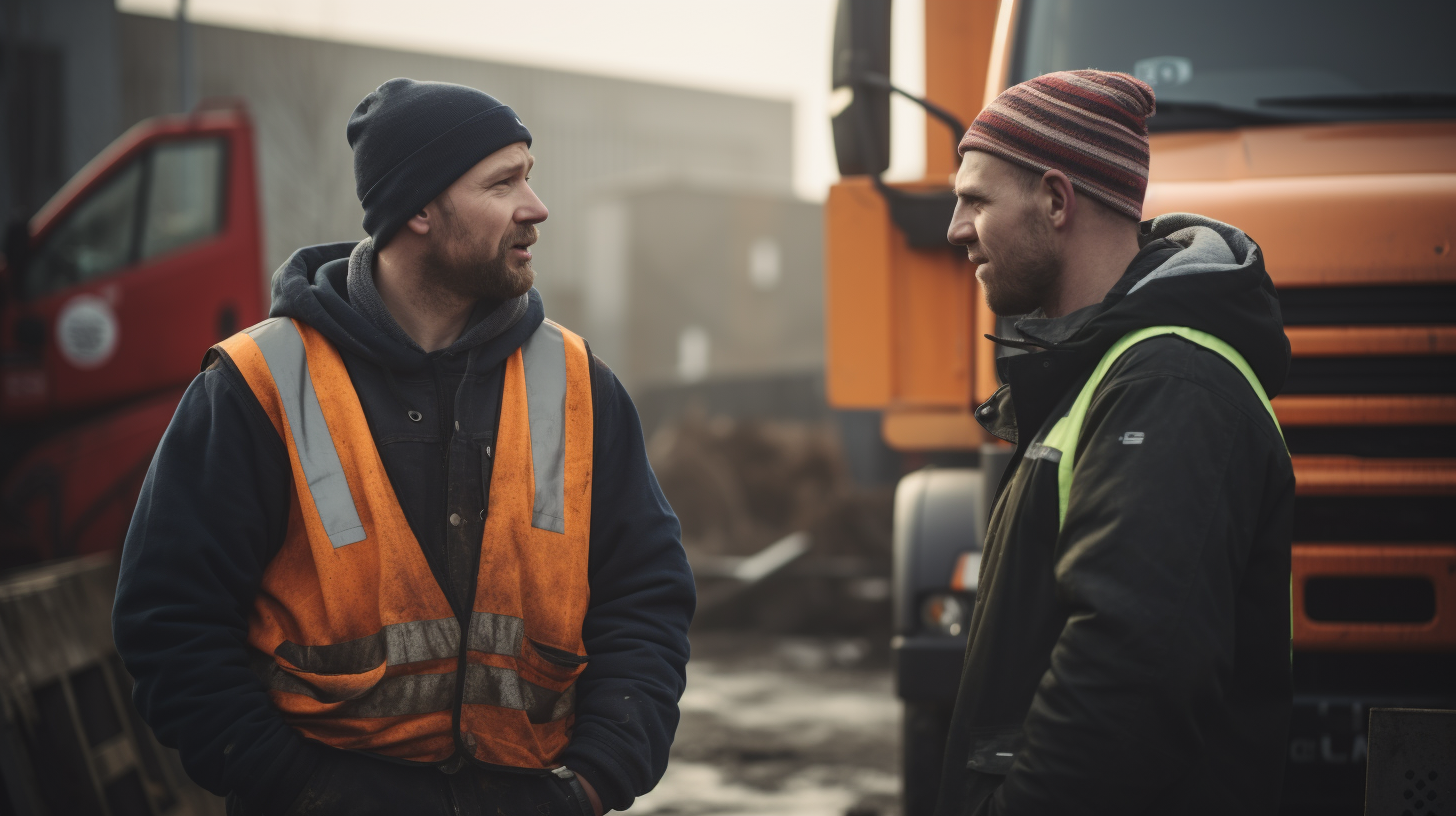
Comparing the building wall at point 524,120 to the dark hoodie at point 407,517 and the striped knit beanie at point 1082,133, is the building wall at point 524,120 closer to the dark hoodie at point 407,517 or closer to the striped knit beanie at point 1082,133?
the dark hoodie at point 407,517

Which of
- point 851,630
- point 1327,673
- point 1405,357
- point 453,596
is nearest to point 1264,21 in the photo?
point 1405,357

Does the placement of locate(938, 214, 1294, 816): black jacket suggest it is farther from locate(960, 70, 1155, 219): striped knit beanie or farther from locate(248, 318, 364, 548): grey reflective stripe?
locate(248, 318, 364, 548): grey reflective stripe

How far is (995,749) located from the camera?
1.71 metres

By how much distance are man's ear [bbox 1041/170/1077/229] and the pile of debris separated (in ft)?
21.3

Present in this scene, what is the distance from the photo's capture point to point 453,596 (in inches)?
78.4

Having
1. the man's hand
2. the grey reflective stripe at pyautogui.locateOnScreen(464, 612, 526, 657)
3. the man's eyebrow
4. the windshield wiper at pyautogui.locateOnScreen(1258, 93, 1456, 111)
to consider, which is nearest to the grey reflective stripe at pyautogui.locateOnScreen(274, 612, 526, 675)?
the grey reflective stripe at pyautogui.locateOnScreen(464, 612, 526, 657)

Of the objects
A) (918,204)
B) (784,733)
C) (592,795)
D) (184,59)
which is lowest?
(784,733)

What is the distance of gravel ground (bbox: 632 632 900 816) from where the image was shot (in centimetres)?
490

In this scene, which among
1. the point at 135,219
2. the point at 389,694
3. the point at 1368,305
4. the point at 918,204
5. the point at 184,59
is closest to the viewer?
the point at 389,694

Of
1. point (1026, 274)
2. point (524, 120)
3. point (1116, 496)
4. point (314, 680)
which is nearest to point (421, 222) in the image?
point (314, 680)

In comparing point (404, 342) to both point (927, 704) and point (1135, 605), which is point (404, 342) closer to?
point (1135, 605)

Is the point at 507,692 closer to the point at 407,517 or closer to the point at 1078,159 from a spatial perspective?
the point at 407,517

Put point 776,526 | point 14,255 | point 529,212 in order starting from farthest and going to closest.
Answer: point 776,526 → point 14,255 → point 529,212

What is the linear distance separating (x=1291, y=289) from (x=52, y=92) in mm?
10756
